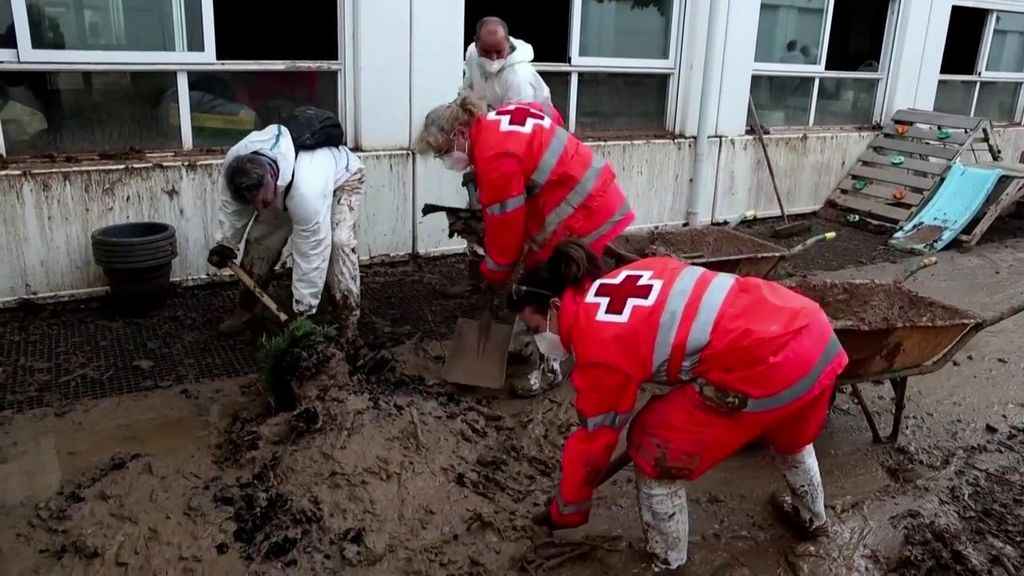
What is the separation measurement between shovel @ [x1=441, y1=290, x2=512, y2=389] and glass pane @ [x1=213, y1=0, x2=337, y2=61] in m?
2.54

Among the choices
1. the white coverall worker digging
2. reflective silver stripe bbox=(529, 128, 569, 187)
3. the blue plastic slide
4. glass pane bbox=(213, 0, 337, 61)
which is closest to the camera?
reflective silver stripe bbox=(529, 128, 569, 187)

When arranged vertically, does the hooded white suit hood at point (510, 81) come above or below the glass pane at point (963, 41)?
below

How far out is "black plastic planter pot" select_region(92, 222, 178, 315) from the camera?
455cm

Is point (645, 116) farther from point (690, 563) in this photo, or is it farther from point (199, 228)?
point (690, 563)

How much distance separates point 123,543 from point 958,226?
23.9ft

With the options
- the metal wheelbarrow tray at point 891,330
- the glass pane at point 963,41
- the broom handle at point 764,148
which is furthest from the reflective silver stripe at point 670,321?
→ the glass pane at point 963,41

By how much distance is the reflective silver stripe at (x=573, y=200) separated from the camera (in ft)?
12.3

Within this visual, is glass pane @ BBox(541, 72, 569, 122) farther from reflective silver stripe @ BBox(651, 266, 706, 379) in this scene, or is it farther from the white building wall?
reflective silver stripe @ BBox(651, 266, 706, 379)

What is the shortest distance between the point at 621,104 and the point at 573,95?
23.4 inches

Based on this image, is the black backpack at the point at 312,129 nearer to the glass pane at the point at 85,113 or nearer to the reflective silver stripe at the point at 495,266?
the reflective silver stripe at the point at 495,266

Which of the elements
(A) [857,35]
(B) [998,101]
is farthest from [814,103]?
(B) [998,101]

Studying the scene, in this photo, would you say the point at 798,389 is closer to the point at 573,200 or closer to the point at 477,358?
the point at 573,200

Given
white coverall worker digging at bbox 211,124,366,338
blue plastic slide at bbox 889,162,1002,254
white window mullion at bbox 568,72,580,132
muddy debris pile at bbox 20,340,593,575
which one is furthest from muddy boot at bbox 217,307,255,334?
blue plastic slide at bbox 889,162,1002,254

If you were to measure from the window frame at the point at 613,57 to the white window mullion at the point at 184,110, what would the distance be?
3.04 metres
